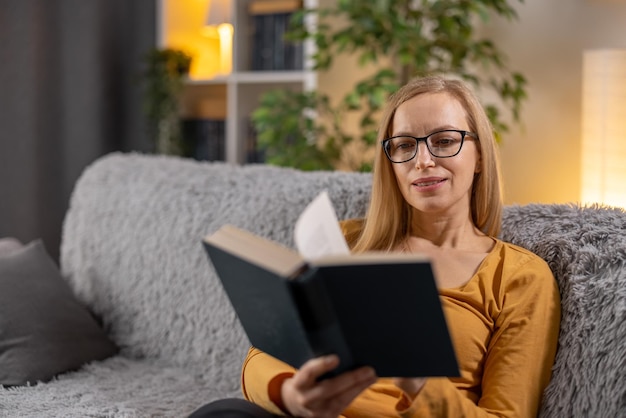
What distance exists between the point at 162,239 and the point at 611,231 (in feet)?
3.42

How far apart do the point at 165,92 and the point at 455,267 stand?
2.13 metres

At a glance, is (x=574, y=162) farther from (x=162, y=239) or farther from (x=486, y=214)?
(x=162, y=239)

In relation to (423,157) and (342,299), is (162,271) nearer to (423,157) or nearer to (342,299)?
(423,157)

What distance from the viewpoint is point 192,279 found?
5.94 ft

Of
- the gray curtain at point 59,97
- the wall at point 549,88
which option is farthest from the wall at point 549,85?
the gray curtain at point 59,97

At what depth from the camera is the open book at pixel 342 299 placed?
2.96 feet

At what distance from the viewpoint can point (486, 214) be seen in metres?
1.41

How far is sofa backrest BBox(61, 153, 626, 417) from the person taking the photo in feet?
4.11

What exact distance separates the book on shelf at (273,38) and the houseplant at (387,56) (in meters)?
0.41

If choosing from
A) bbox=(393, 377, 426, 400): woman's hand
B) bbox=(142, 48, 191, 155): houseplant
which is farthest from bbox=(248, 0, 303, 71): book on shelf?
bbox=(393, 377, 426, 400): woman's hand

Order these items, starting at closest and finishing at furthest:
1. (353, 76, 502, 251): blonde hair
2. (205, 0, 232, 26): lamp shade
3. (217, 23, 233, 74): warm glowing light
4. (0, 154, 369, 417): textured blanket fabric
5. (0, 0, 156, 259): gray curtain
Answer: (353, 76, 502, 251): blonde hair → (0, 154, 369, 417): textured blanket fabric → (0, 0, 156, 259): gray curtain → (205, 0, 232, 26): lamp shade → (217, 23, 233, 74): warm glowing light

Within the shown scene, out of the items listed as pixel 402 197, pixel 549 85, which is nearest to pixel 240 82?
pixel 549 85

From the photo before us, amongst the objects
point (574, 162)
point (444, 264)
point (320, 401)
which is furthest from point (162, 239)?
point (574, 162)

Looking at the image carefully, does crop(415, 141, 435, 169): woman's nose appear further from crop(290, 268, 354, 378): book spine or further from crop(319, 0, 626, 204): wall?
crop(319, 0, 626, 204): wall
